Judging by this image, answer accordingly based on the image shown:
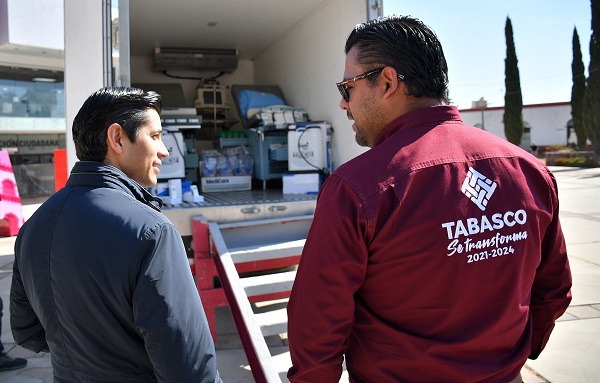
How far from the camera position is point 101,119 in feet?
4.74

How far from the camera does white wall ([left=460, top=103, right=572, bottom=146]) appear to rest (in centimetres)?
3525

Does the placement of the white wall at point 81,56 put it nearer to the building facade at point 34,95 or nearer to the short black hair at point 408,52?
the short black hair at point 408,52

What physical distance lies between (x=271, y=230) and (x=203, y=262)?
0.67 m

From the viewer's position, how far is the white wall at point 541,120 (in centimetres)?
3525

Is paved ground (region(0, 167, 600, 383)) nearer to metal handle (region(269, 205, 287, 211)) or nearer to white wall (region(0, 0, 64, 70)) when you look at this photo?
metal handle (region(269, 205, 287, 211))

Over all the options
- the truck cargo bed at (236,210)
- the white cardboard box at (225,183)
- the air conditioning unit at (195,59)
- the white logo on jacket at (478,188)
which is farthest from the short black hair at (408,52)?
the air conditioning unit at (195,59)

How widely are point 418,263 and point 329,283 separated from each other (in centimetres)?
21

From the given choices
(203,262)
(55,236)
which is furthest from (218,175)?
(55,236)

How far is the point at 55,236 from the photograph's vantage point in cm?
132

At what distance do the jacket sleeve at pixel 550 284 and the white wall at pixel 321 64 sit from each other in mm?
3303

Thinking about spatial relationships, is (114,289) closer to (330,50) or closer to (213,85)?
(330,50)

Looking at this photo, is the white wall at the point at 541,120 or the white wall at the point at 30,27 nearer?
the white wall at the point at 30,27

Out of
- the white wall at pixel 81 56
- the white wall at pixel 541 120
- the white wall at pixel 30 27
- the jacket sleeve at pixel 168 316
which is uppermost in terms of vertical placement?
the white wall at pixel 541 120

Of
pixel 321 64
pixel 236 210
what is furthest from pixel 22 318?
pixel 321 64
